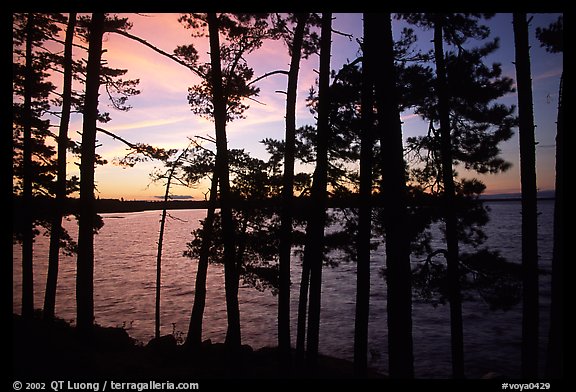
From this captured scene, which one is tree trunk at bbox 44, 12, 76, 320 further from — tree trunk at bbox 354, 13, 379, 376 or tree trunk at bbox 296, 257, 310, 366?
tree trunk at bbox 354, 13, 379, 376

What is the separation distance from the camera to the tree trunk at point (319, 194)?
807cm

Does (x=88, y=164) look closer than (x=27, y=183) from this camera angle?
Yes

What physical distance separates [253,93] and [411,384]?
860 centimetres

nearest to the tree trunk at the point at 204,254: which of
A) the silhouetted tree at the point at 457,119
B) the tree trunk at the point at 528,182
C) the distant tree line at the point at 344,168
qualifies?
the distant tree line at the point at 344,168

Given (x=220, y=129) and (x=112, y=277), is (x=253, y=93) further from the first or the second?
(x=112, y=277)

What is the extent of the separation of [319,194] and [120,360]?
26.0 feet

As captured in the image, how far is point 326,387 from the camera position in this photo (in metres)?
3.71

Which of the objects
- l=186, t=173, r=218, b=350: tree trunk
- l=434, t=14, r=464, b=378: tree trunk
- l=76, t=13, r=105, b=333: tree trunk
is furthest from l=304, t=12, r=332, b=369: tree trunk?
l=76, t=13, r=105, b=333: tree trunk

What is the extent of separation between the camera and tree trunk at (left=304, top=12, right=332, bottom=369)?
8.07 m

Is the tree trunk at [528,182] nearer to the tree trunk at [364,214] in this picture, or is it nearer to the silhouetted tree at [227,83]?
the tree trunk at [364,214]

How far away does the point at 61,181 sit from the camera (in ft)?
33.0

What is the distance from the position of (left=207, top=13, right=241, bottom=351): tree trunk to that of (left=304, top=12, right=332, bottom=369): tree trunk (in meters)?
2.38

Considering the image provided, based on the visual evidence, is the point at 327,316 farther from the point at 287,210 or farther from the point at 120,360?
the point at 287,210

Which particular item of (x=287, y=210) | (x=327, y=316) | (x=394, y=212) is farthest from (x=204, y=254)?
(x=327, y=316)
